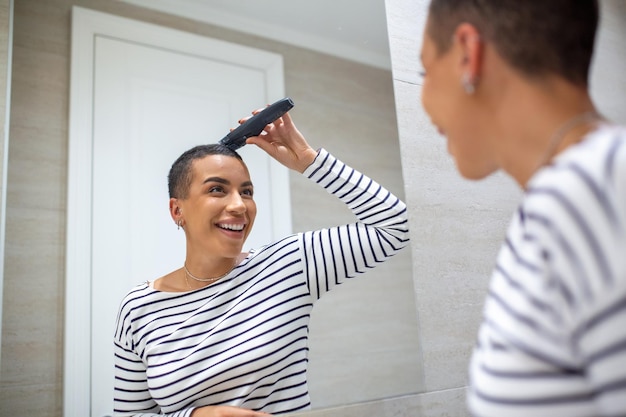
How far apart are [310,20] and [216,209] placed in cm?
53

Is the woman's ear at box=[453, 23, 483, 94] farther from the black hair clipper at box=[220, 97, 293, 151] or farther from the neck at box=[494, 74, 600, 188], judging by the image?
the black hair clipper at box=[220, 97, 293, 151]

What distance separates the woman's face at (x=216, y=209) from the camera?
975 millimetres

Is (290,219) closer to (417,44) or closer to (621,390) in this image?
(417,44)

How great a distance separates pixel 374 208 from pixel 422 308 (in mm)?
280

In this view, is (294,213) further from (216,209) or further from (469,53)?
(469,53)

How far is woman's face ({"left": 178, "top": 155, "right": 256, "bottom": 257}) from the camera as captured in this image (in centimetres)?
98

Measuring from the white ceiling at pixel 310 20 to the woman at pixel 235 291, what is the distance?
0.77 feet

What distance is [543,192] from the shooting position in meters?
0.36

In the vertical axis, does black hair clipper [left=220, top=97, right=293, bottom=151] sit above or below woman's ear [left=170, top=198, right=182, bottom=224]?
above

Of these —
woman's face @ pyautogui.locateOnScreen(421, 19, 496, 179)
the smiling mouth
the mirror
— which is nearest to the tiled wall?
the mirror

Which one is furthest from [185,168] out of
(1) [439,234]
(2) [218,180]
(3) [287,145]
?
(1) [439,234]

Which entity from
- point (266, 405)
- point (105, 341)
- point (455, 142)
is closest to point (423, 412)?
point (266, 405)

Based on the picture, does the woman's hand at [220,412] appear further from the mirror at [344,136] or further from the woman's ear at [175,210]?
the woman's ear at [175,210]

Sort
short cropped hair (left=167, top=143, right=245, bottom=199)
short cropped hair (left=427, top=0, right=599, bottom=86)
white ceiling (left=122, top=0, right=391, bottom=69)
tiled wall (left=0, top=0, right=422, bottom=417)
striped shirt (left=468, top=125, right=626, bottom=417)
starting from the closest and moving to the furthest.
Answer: striped shirt (left=468, top=125, right=626, bottom=417) → short cropped hair (left=427, top=0, right=599, bottom=86) → tiled wall (left=0, top=0, right=422, bottom=417) → short cropped hair (left=167, top=143, right=245, bottom=199) → white ceiling (left=122, top=0, right=391, bottom=69)
